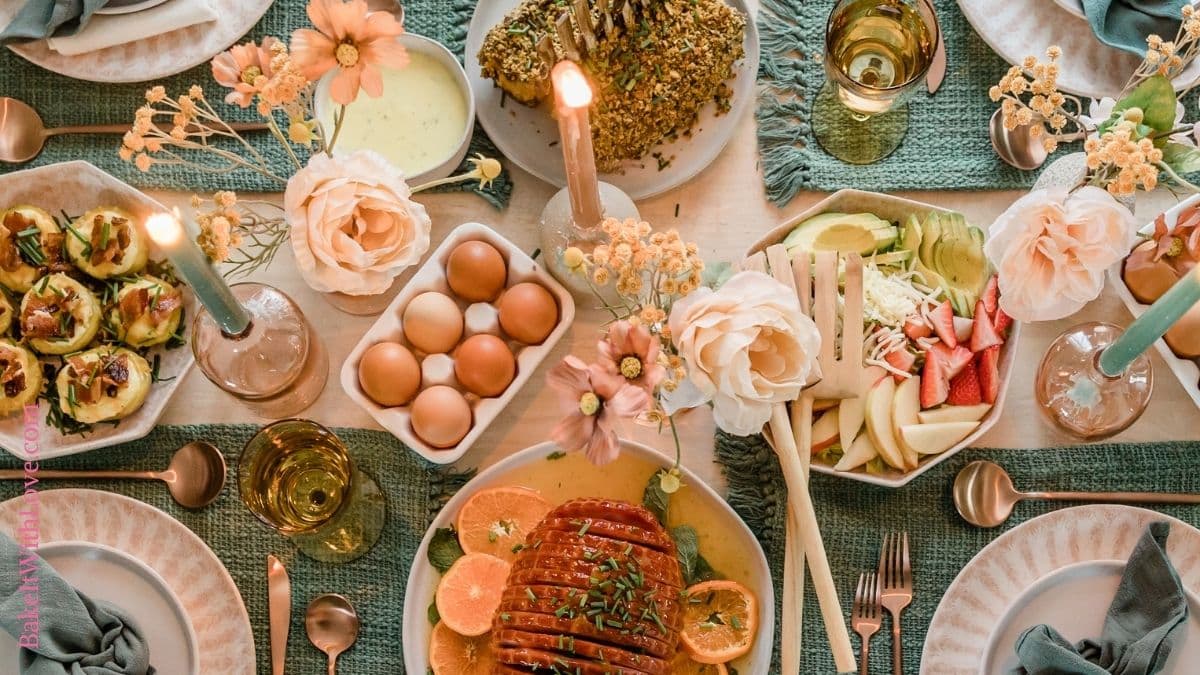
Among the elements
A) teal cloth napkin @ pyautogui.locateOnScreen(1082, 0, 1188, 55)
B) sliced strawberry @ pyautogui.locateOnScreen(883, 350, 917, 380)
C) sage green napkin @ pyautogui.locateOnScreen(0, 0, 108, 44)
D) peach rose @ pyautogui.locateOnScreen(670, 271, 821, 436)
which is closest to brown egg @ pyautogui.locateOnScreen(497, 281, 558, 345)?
peach rose @ pyautogui.locateOnScreen(670, 271, 821, 436)

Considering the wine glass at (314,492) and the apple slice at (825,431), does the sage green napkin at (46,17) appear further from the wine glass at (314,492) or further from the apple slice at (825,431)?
the apple slice at (825,431)

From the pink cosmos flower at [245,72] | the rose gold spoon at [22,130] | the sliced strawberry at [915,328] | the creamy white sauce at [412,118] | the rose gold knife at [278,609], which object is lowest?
the rose gold knife at [278,609]

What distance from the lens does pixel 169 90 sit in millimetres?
1474

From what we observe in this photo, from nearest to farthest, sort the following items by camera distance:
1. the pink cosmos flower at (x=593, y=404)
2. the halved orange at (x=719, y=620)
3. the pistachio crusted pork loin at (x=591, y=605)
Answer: the pink cosmos flower at (x=593, y=404), the pistachio crusted pork loin at (x=591, y=605), the halved orange at (x=719, y=620)

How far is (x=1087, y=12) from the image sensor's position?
1357 millimetres

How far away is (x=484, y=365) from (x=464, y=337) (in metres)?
0.08

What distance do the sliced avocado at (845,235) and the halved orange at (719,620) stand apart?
0.46 metres

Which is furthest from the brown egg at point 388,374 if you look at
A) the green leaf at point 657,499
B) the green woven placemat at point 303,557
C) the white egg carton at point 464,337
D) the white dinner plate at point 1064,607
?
the white dinner plate at point 1064,607

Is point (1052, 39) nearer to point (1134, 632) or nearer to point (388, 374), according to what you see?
point (1134, 632)

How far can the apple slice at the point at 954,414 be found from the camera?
1297mm

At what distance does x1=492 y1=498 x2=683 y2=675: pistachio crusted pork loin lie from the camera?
1142mm

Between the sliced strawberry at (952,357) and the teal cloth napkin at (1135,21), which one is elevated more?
the teal cloth napkin at (1135,21)

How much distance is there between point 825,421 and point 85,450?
3.26ft

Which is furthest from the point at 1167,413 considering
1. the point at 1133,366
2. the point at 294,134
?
the point at 294,134
